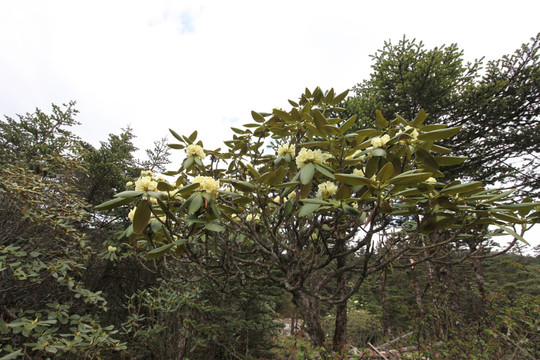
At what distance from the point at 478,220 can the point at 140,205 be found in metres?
1.53

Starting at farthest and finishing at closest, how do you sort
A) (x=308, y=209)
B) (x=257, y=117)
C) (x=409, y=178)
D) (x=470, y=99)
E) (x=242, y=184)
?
(x=470, y=99)
(x=257, y=117)
(x=242, y=184)
(x=308, y=209)
(x=409, y=178)

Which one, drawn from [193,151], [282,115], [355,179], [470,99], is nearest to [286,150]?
[282,115]

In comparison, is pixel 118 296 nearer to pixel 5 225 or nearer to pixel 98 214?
pixel 98 214

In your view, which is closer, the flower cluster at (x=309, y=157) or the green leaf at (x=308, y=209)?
the green leaf at (x=308, y=209)

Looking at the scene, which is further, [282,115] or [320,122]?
[282,115]

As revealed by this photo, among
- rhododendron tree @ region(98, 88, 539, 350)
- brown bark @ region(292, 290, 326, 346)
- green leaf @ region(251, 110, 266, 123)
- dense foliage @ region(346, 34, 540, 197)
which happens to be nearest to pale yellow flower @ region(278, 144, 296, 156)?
rhododendron tree @ region(98, 88, 539, 350)

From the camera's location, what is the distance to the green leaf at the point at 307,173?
1.06 meters

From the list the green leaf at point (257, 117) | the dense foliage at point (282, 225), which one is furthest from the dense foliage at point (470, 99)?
the green leaf at point (257, 117)

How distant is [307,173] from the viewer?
3.65 feet

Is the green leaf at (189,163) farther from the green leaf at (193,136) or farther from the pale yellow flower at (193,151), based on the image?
the green leaf at (193,136)

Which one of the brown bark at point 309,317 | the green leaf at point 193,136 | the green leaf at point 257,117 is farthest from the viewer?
the green leaf at point 257,117

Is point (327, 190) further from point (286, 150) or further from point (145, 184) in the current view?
point (145, 184)

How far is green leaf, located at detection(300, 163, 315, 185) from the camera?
3.48 feet

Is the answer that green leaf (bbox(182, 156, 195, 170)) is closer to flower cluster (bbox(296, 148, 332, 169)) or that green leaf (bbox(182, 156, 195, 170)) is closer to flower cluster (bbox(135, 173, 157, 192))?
flower cluster (bbox(135, 173, 157, 192))
